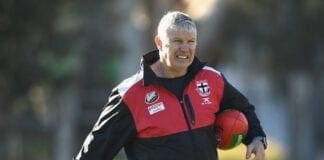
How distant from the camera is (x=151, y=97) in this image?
820cm

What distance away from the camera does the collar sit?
26.9ft

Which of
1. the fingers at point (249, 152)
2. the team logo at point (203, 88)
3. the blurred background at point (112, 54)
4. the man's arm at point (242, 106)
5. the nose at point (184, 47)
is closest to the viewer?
the nose at point (184, 47)

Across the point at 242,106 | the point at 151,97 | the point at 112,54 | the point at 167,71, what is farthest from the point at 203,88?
the point at 112,54

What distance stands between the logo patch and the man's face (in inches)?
11.5

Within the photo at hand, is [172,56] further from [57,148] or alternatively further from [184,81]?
[57,148]

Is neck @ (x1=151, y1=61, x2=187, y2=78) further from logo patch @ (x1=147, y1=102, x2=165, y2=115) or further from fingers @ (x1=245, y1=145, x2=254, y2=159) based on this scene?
fingers @ (x1=245, y1=145, x2=254, y2=159)

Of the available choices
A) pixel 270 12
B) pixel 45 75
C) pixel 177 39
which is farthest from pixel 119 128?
pixel 270 12

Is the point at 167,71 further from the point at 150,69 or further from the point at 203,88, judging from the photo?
the point at 203,88

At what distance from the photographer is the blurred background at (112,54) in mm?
20188

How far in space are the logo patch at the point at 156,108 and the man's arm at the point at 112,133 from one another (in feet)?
0.48

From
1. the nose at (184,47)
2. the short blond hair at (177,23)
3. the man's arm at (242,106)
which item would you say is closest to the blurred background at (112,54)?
the man's arm at (242,106)

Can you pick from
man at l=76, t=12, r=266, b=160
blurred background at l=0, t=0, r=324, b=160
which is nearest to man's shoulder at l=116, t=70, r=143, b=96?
Result: man at l=76, t=12, r=266, b=160

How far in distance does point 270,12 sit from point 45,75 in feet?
25.7

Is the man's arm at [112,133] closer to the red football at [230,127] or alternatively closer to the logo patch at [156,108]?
the logo patch at [156,108]
